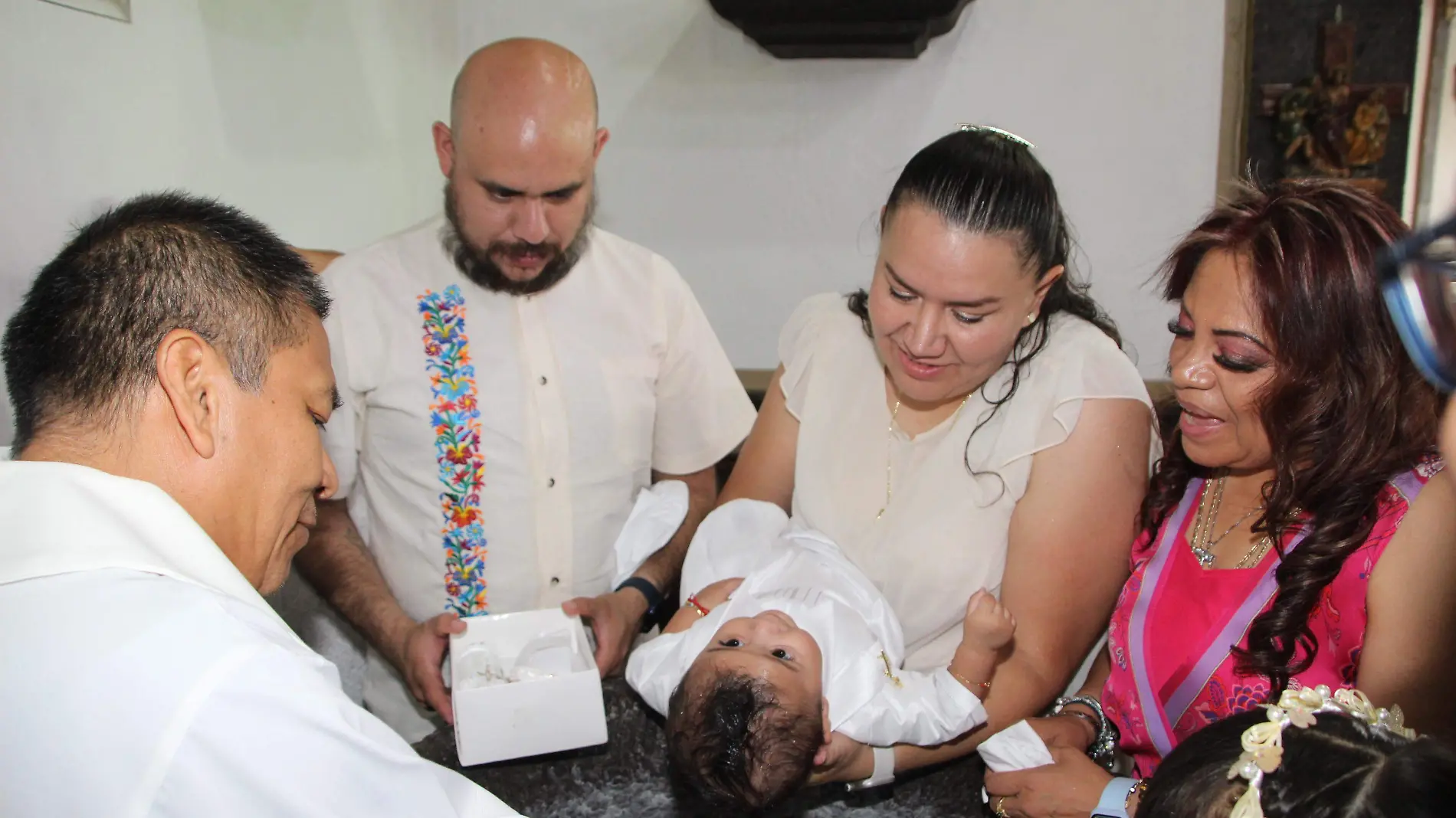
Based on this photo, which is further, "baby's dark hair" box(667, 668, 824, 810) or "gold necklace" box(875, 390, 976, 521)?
"gold necklace" box(875, 390, 976, 521)

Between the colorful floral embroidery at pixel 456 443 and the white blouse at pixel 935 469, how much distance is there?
0.84m

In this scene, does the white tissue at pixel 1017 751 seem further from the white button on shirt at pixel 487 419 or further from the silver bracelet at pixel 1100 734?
the white button on shirt at pixel 487 419

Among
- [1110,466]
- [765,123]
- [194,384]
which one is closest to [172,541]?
[194,384]

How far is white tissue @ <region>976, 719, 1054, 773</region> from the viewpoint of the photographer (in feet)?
5.81

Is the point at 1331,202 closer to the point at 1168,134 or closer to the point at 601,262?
the point at 601,262

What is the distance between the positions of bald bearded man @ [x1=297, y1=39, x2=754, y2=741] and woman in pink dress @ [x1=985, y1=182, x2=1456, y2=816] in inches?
47.6

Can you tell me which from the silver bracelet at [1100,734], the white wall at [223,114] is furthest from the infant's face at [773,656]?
the white wall at [223,114]

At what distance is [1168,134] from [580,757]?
335 cm

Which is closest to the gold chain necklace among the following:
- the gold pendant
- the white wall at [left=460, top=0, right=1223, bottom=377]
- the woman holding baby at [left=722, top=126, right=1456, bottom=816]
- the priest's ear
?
the woman holding baby at [left=722, top=126, right=1456, bottom=816]

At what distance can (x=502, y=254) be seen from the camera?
8.71ft

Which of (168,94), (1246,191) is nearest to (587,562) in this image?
(168,94)

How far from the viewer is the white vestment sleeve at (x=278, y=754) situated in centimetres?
98

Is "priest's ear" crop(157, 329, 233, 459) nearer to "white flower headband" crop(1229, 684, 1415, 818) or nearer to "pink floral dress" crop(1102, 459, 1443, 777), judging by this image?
"white flower headband" crop(1229, 684, 1415, 818)

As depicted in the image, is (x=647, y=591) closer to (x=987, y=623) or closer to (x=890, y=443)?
(x=890, y=443)
